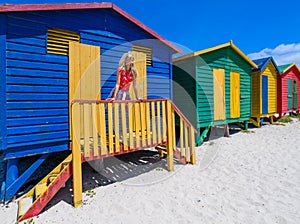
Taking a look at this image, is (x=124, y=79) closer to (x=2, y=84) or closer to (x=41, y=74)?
(x=41, y=74)

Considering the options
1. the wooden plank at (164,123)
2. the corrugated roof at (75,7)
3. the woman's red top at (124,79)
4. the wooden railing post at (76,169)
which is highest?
the corrugated roof at (75,7)

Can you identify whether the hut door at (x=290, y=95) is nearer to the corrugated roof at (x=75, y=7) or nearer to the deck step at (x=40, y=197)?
the corrugated roof at (x=75, y=7)

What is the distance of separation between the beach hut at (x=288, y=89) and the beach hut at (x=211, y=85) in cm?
458

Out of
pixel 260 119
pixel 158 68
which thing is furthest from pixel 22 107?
pixel 260 119

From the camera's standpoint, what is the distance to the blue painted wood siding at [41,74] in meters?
3.44

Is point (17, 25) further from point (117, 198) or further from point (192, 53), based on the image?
point (192, 53)

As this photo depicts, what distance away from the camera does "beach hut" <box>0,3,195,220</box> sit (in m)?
3.20

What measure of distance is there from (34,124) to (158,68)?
3.62m

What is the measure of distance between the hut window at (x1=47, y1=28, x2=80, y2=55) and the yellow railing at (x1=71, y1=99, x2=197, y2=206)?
141cm

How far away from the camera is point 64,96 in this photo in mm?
4035

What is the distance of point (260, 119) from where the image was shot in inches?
411

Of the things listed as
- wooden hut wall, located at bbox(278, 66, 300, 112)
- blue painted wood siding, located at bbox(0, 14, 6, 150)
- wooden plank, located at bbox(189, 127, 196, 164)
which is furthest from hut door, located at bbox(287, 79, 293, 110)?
blue painted wood siding, located at bbox(0, 14, 6, 150)

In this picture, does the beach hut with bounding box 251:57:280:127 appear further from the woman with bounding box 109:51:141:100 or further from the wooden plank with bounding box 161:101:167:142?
the woman with bounding box 109:51:141:100

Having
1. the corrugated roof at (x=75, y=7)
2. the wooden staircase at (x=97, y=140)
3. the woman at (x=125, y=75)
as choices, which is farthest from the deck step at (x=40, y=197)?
the corrugated roof at (x=75, y=7)
